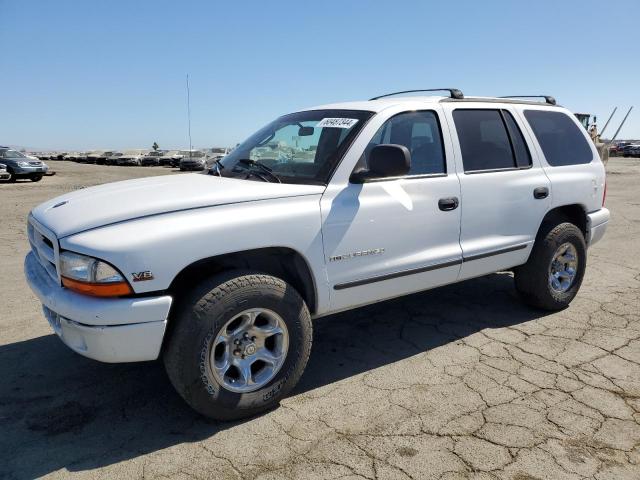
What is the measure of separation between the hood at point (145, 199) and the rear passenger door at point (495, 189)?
52.9 inches

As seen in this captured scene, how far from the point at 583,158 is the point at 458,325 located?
2040 mm

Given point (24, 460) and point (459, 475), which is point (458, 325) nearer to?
point (459, 475)

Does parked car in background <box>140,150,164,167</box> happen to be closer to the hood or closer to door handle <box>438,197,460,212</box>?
the hood

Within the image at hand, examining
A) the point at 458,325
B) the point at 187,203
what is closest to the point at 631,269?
the point at 458,325

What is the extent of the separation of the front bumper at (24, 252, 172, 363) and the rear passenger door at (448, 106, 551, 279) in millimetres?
2303

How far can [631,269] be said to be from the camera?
6156 millimetres

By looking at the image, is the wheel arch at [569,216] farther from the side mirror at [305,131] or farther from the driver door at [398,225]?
the side mirror at [305,131]

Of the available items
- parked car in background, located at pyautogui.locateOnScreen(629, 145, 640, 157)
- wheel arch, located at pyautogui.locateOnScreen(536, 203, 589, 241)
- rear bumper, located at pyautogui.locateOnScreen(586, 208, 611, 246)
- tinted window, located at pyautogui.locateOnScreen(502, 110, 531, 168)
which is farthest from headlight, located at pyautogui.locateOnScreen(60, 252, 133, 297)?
parked car in background, located at pyautogui.locateOnScreen(629, 145, 640, 157)

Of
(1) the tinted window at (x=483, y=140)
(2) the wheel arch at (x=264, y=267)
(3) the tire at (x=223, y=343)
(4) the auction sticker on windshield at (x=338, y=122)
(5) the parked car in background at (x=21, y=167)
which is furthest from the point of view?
(5) the parked car in background at (x=21, y=167)

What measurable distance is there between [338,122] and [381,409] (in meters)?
1.97

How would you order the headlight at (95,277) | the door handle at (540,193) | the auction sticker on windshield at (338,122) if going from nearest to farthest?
the headlight at (95,277)
the auction sticker on windshield at (338,122)
the door handle at (540,193)

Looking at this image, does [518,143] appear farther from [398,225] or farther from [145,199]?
[145,199]

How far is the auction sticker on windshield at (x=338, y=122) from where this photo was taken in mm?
3492

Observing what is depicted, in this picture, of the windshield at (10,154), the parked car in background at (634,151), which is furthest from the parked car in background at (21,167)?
the parked car in background at (634,151)
